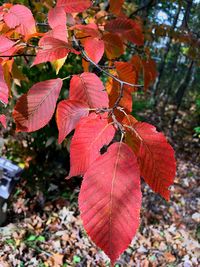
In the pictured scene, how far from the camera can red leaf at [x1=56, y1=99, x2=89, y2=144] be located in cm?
74

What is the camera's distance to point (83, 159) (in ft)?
2.06

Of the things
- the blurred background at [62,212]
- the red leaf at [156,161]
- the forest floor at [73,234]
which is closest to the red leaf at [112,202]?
the red leaf at [156,161]

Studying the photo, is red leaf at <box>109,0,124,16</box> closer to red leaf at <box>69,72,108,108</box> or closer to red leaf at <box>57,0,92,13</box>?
red leaf at <box>57,0,92,13</box>

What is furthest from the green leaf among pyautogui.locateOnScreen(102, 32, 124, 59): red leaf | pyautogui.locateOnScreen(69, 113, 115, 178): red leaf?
pyautogui.locateOnScreen(69, 113, 115, 178): red leaf

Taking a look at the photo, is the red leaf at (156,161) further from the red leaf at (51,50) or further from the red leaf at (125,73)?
the red leaf at (125,73)

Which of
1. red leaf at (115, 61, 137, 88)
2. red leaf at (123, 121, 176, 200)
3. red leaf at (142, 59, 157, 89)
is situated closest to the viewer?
red leaf at (123, 121, 176, 200)

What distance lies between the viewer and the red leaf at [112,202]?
479mm

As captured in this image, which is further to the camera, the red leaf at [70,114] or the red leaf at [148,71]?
the red leaf at [148,71]

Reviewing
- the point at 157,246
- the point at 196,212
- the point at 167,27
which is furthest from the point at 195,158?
the point at 167,27

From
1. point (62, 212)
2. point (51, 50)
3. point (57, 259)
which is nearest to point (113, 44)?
point (51, 50)

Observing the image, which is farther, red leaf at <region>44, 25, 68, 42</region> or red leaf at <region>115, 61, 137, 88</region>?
red leaf at <region>115, 61, 137, 88</region>

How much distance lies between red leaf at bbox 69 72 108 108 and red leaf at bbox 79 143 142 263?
0.91ft

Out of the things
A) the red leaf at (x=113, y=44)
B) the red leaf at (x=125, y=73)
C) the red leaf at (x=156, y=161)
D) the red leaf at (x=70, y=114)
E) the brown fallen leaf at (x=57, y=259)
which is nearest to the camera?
the red leaf at (x=156, y=161)

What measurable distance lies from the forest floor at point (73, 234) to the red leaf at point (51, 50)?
237 centimetres
